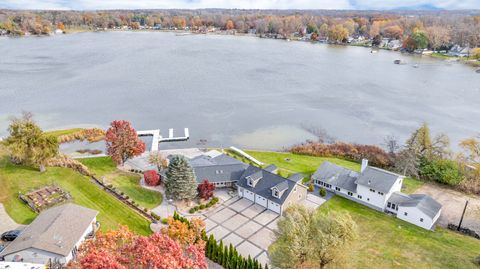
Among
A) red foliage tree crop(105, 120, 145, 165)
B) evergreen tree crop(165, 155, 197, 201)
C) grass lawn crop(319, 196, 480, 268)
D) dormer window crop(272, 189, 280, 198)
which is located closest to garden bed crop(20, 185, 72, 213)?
red foliage tree crop(105, 120, 145, 165)

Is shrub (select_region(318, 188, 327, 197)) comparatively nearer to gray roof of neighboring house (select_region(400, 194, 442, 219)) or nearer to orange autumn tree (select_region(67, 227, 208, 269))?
gray roof of neighboring house (select_region(400, 194, 442, 219))

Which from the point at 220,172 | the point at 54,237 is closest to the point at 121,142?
the point at 220,172

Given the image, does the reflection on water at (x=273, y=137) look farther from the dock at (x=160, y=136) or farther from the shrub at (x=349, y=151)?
the dock at (x=160, y=136)

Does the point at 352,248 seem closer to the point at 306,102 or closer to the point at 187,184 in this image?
the point at 187,184

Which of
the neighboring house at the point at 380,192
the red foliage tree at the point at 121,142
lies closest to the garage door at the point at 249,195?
the neighboring house at the point at 380,192

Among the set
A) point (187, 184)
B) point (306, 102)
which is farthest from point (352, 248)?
point (306, 102)

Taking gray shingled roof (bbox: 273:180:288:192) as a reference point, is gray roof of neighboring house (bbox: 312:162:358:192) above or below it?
below
